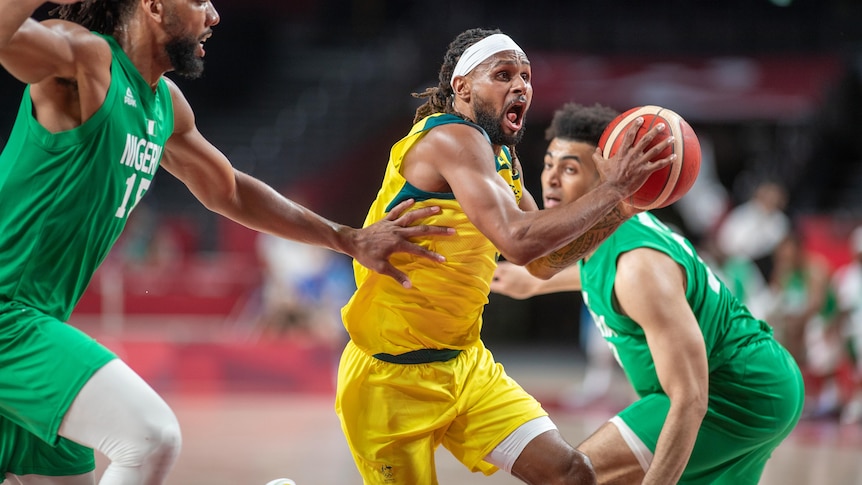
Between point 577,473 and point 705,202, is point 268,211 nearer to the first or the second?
point 577,473

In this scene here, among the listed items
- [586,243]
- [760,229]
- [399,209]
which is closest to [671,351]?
[586,243]

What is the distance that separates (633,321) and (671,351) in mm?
324

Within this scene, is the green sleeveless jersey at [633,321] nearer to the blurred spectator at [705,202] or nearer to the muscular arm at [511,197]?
the muscular arm at [511,197]

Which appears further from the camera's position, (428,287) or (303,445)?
(303,445)

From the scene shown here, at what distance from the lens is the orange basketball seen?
357 centimetres

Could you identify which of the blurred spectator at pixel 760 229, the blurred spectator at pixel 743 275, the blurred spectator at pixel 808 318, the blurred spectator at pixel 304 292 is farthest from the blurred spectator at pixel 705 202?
the blurred spectator at pixel 304 292

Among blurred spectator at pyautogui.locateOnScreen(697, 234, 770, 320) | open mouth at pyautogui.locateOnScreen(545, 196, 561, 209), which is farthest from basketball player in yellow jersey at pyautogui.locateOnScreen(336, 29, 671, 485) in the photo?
blurred spectator at pyautogui.locateOnScreen(697, 234, 770, 320)

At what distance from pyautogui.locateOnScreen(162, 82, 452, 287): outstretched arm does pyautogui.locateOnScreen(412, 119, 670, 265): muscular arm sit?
0.24 meters

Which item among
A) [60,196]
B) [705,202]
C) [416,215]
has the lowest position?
[60,196]

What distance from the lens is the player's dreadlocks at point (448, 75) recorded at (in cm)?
391

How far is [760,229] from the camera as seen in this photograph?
1192 cm

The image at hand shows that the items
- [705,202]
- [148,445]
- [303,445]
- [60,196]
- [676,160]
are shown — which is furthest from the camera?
[705,202]

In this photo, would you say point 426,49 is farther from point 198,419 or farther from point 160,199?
point 198,419

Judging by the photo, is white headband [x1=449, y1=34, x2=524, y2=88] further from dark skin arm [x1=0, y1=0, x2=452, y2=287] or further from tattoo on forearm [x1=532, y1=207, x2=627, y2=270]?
tattoo on forearm [x1=532, y1=207, x2=627, y2=270]
